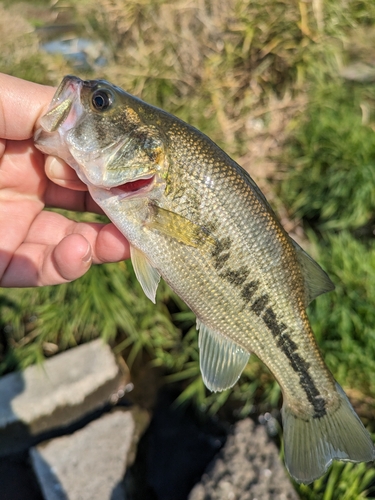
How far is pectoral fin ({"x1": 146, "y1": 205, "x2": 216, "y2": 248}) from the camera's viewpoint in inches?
84.7

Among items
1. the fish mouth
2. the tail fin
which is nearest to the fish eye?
the fish mouth

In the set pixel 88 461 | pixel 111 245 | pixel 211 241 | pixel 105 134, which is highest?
pixel 105 134

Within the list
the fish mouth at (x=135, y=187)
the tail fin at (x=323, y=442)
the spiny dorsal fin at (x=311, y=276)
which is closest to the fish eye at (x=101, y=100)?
the fish mouth at (x=135, y=187)

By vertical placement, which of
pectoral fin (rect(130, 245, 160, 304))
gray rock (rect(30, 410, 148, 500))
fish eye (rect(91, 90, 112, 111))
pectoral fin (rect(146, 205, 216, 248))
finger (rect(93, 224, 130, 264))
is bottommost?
gray rock (rect(30, 410, 148, 500))

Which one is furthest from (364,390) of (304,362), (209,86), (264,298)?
(209,86)

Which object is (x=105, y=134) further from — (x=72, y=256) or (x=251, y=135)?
(x=251, y=135)

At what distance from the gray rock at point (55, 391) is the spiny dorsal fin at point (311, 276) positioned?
2573 millimetres

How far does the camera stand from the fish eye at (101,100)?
2.20 m

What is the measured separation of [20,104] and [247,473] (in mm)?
3012

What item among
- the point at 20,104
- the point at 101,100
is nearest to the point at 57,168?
the point at 20,104

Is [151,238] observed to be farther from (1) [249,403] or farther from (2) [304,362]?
(1) [249,403]

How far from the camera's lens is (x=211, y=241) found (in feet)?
7.20

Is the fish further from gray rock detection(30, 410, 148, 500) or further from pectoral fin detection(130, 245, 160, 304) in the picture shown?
gray rock detection(30, 410, 148, 500)

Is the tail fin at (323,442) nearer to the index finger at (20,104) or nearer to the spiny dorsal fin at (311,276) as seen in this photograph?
the spiny dorsal fin at (311,276)
